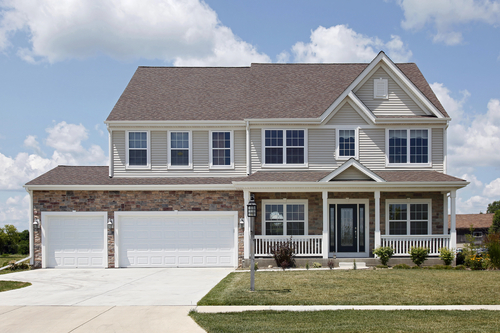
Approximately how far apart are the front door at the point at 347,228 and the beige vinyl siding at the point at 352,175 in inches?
67.8

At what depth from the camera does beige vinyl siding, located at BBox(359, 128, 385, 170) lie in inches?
776

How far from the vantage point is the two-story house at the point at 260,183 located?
18.3 meters

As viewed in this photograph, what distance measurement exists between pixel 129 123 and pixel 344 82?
10.5m

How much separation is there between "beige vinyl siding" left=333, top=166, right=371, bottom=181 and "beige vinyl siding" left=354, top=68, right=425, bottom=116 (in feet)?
11.2

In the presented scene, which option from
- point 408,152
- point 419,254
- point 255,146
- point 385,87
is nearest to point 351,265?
point 419,254

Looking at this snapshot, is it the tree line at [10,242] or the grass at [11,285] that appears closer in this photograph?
the grass at [11,285]

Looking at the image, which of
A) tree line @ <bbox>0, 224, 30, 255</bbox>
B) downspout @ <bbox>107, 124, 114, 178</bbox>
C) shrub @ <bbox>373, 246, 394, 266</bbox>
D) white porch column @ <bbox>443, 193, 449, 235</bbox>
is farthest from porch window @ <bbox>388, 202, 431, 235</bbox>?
tree line @ <bbox>0, 224, 30, 255</bbox>

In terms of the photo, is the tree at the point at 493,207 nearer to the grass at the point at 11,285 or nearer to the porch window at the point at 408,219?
the porch window at the point at 408,219

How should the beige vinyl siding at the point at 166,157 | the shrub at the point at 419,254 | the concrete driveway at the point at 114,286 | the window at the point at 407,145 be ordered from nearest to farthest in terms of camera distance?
the concrete driveway at the point at 114,286
the shrub at the point at 419,254
the window at the point at 407,145
the beige vinyl siding at the point at 166,157

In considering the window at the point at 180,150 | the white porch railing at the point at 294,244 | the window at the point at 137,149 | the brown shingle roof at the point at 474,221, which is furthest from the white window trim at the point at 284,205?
the brown shingle roof at the point at 474,221

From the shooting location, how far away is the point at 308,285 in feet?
41.7

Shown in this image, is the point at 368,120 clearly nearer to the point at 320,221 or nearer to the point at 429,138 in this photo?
the point at 429,138

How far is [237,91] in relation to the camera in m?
22.2

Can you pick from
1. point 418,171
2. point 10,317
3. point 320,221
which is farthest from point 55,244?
point 418,171
